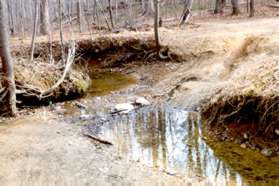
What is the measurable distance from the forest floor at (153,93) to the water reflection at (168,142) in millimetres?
346

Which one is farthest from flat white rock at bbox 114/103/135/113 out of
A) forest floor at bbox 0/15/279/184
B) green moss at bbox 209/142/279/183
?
green moss at bbox 209/142/279/183

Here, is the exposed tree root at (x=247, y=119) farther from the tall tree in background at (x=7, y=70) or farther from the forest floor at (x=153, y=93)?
the tall tree in background at (x=7, y=70)

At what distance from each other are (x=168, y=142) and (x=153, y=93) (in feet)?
10.7

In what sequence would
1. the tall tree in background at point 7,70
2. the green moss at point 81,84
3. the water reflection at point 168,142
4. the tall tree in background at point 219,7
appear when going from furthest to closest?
the tall tree in background at point 219,7 → the green moss at point 81,84 → the tall tree in background at point 7,70 → the water reflection at point 168,142

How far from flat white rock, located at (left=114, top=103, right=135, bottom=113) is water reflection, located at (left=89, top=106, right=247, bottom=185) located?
237 mm

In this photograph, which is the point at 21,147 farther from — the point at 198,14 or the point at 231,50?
the point at 198,14

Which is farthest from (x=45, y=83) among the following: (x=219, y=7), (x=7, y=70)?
(x=219, y=7)

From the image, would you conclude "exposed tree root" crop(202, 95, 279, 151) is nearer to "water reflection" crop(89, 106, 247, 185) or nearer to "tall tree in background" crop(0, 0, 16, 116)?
"water reflection" crop(89, 106, 247, 185)

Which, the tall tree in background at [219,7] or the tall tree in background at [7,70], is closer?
the tall tree in background at [7,70]

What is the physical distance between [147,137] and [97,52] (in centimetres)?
790

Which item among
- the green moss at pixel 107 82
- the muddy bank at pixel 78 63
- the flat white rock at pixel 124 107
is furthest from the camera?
the green moss at pixel 107 82

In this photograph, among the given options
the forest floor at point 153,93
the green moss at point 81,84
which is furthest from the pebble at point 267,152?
the green moss at point 81,84

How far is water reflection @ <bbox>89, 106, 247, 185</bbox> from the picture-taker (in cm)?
601

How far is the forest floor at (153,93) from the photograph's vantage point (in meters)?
6.04
